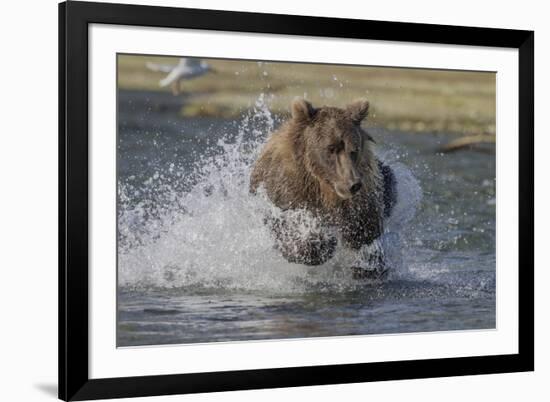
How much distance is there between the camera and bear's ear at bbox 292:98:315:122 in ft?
21.5

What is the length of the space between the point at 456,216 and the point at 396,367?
3.58ft

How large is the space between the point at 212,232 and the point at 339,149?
1016 millimetres

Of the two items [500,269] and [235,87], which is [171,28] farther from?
[500,269]

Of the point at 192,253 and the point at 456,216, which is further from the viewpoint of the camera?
the point at 456,216

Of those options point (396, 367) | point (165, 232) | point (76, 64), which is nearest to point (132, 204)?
point (165, 232)

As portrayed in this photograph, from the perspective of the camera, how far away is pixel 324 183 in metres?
6.67

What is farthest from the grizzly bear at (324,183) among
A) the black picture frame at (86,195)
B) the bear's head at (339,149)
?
the black picture frame at (86,195)

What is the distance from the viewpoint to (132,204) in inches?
242

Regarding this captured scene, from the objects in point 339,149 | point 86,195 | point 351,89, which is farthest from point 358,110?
point 86,195

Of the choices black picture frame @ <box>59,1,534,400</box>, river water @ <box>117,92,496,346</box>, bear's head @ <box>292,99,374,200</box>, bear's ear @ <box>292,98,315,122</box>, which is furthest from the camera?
bear's head @ <box>292,99,374,200</box>

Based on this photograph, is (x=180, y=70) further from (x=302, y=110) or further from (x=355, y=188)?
(x=355, y=188)

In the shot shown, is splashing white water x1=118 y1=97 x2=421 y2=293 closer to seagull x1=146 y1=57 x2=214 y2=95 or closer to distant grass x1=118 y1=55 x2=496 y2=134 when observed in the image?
distant grass x1=118 y1=55 x2=496 y2=134

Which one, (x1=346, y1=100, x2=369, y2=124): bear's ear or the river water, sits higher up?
(x1=346, y1=100, x2=369, y2=124): bear's ear

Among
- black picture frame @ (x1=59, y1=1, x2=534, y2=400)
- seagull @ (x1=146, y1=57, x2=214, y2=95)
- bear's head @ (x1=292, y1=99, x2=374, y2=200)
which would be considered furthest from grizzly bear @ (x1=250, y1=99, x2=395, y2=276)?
seagull @ (x1=146, y1=57, x2=214, y2=95)
